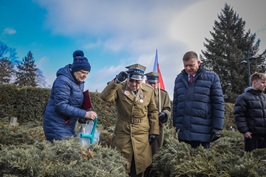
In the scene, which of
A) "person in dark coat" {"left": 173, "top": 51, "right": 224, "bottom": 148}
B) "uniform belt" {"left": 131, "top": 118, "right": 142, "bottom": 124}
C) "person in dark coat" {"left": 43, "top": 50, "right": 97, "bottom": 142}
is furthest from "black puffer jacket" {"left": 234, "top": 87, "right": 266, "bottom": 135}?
"person in dark coat" {"left": 43, "top": 50, "right": 97, "bottom": 142}

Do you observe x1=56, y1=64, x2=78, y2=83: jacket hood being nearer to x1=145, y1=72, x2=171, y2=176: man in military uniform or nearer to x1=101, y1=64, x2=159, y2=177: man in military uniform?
x1=101, y1=64, x2=159, y2=177: man in military uniform

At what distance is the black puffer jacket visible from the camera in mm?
4266

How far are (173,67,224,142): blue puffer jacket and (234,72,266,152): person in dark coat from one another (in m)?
0.82

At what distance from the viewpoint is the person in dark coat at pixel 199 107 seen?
3717 mm

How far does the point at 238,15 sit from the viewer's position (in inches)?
1270

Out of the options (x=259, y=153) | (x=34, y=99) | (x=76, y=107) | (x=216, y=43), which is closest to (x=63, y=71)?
(x=76, y=107)

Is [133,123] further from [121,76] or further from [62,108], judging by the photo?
[62,108]

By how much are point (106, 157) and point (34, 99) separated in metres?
7.40

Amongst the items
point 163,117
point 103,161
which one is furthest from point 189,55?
point 103,161

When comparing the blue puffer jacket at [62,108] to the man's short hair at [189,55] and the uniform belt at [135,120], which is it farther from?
the man's short hair at [189,55]

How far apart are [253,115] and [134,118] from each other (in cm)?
200

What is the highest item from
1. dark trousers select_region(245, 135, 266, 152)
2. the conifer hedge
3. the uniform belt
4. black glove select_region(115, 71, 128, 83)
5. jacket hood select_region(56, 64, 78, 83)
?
black glove select_region(115, 71, 128, 83)

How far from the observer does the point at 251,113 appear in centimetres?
432

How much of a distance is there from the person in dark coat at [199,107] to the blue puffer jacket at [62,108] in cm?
156
